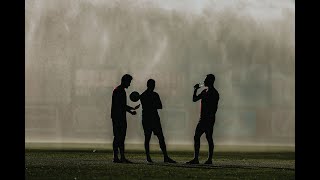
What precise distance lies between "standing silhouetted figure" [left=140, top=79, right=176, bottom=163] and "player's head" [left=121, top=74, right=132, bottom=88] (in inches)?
27.9

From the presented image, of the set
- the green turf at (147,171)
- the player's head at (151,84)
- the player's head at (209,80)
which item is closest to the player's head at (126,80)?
the player's head at (151,84)

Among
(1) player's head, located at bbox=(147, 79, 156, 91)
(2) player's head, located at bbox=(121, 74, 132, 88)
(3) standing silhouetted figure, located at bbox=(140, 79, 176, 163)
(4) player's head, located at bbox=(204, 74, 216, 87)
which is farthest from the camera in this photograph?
(3) standing silhouetted figure, located at bbox=(140, 79, 176, 163)

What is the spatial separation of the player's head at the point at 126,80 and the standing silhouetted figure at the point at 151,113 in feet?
2.32

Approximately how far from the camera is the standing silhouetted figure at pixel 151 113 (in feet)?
75.8

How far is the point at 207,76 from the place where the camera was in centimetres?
2216

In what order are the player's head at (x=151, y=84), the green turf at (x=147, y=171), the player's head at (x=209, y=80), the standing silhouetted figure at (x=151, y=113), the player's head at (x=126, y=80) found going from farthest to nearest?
1. the standing silhouetted figure at (x=151, y=113)
2. the player's head at (x=151, y=84)
3. the player's head at (x=126, y=80)
4. the player's head at (x=209, y=80)
5. the green turf at (x=147, y=171)

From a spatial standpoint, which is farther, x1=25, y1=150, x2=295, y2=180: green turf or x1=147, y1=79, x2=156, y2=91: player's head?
x1=147, y1=79, x2=156, y2=91: player's head

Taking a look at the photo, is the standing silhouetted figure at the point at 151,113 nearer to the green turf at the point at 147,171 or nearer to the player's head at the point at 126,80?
the player's head at the point at 126,80

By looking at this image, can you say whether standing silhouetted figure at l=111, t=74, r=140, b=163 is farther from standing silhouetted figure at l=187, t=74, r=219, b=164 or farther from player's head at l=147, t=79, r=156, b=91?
standing silhouetted figure at l=187, t=74, r=219, b=164

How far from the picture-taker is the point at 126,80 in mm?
22469

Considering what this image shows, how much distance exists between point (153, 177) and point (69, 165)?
4.34m

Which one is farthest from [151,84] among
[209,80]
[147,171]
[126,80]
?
[147,171]

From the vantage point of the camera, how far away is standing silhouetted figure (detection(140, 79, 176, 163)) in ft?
75.8

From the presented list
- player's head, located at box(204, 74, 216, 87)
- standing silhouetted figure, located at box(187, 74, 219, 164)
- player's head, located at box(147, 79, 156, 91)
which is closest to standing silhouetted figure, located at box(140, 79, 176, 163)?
player's head, located at box(147, 79, 156, 91)
